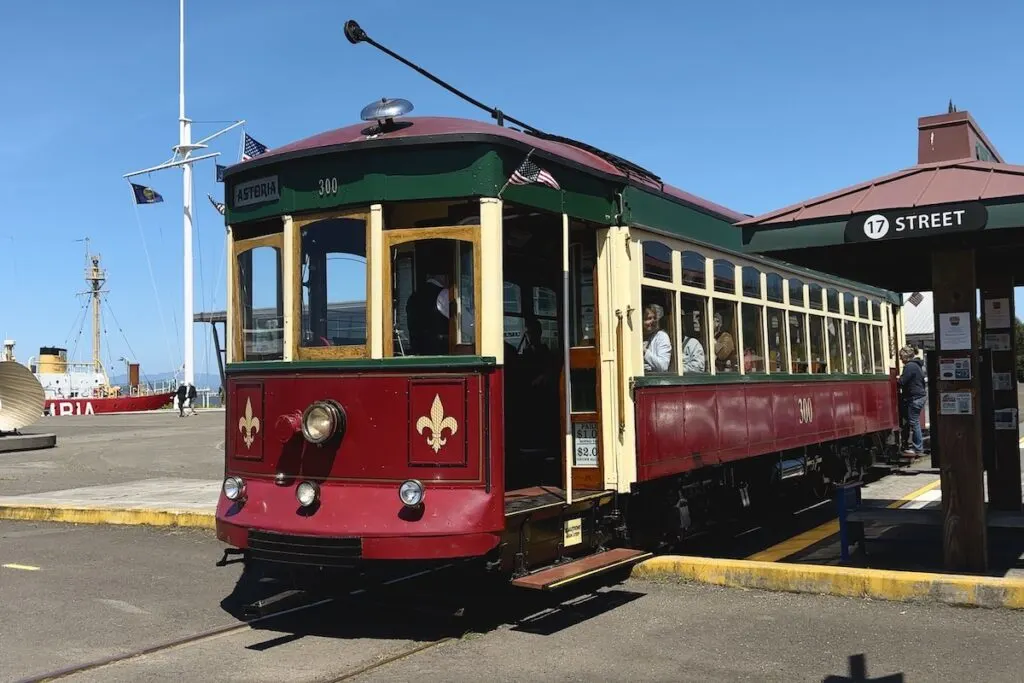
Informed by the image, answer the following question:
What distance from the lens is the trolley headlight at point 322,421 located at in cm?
594

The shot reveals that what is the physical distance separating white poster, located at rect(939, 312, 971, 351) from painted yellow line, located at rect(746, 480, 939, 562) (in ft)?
7.16

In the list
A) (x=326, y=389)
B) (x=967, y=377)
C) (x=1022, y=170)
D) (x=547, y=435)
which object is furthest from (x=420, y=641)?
(x=1022, y=170)

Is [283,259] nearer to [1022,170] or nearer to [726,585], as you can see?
[726,585]

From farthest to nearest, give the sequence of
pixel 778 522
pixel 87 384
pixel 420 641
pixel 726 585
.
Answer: pixel 87 384, pixel 778 522, pixel 726 585, pixel 420 641

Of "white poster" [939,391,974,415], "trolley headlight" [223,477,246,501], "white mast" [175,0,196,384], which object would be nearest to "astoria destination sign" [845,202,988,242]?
"white poster" [939,391,974,415]

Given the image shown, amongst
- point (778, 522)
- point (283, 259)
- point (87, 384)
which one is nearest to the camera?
point (283, 259)

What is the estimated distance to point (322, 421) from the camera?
19.6 ft

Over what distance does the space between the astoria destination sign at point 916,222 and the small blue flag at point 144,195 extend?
41492mm

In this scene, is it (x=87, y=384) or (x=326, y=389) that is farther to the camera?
(x=87, y=384)

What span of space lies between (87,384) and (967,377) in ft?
186

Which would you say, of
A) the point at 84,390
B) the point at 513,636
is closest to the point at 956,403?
the point at 513,636

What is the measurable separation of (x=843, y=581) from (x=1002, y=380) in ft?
11.3

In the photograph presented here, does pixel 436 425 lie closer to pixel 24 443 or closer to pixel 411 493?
pixel 411 493

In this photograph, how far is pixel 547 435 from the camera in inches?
303
